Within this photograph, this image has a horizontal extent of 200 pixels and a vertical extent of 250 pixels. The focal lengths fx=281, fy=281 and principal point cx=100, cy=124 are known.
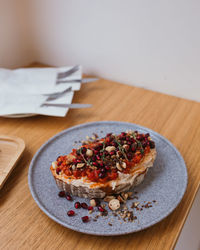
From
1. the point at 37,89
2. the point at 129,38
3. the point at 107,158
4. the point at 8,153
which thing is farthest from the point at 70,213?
the point at 129,38

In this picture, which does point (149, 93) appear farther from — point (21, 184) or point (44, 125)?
point (21, 184)

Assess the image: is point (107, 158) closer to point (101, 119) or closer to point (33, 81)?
point (101, 119)

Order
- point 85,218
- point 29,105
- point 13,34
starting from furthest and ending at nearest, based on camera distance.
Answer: point 13,34 → point 29,105 → point 85,218

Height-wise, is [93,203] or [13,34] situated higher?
[13,34]

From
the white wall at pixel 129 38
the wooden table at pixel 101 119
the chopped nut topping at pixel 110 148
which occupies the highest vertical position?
the white wall at pixel 129 38

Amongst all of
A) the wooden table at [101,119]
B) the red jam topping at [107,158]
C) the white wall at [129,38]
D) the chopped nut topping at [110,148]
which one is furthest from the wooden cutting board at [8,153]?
the white wall at [129,38]

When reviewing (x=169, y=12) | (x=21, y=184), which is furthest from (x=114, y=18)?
(x=21, y=184)

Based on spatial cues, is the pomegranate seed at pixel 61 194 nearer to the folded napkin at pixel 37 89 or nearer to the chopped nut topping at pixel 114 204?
the chopped nut topping at pixel 114 204
